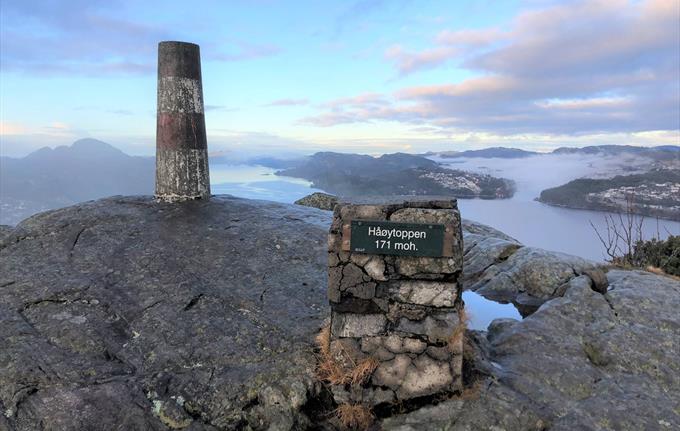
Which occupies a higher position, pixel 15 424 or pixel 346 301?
pixel 346 301

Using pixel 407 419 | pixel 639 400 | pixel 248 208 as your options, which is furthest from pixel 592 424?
pixel 248 208

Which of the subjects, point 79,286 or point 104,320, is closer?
point 104,320

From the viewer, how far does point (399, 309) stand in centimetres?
580

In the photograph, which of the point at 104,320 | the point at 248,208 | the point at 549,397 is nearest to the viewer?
the point at 549,397

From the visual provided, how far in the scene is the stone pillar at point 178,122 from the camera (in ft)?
43.7

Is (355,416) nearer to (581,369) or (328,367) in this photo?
(328,367)

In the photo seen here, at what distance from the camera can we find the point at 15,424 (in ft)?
16.1

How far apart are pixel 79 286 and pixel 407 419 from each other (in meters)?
6.84

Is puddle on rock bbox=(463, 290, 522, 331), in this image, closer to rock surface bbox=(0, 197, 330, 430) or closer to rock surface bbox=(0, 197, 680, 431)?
rock surface bbox=(0, 197, 680, 431)

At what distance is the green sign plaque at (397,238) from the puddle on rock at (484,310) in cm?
325

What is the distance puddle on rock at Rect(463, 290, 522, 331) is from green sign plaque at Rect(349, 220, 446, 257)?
3.25 meters

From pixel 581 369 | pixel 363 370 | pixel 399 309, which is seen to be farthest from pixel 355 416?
pixel 581 369

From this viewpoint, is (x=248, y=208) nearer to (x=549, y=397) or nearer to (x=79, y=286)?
(x=79, y=286)

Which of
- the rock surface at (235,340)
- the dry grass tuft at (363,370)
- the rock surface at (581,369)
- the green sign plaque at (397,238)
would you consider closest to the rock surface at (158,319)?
the rock surface at (235,340)
